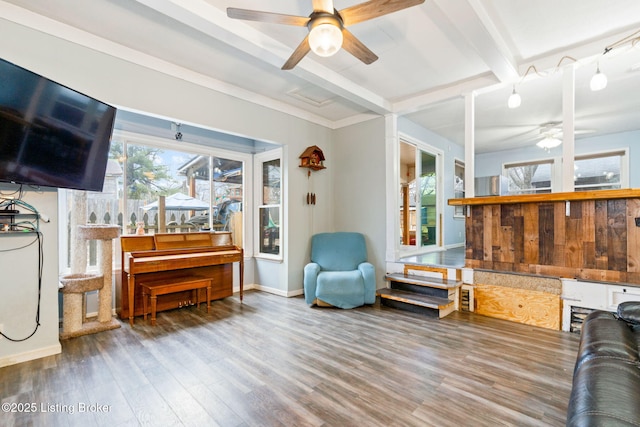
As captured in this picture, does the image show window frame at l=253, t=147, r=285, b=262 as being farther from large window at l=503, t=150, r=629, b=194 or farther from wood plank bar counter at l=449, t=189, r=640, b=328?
large window at l=503, t=150, r=629, b=194

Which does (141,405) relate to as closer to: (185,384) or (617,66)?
(185,384)

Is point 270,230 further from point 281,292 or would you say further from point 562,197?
point 562,197

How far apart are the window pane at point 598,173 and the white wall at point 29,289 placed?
29.4ft

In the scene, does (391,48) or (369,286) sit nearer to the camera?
(391,48)

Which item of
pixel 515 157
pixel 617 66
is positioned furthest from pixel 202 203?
pixel 515 157

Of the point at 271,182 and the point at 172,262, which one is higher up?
→ the point at 271,182

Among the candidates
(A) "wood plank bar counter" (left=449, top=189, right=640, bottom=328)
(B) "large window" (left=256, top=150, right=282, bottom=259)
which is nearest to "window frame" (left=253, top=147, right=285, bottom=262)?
(B) "large window" (left=256, top=150, right=282, bottom=259)

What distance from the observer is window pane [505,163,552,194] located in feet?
22.7

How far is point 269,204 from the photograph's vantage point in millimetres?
4777

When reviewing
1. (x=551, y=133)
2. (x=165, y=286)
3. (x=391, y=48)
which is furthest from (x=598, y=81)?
(x=165, y=286)

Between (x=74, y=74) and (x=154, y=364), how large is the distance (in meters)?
2.59

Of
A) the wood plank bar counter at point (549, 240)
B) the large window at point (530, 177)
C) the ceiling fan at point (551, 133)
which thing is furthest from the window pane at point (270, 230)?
the large window at point (530, 177)

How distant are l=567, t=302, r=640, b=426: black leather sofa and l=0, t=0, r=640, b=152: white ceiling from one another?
228cm

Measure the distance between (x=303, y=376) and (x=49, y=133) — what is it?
2729 mm
